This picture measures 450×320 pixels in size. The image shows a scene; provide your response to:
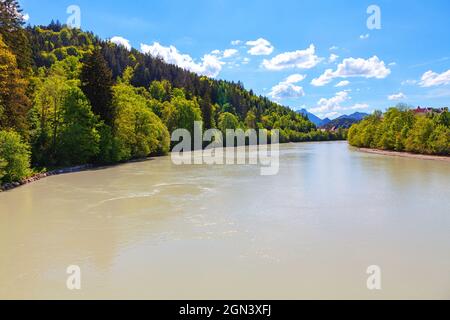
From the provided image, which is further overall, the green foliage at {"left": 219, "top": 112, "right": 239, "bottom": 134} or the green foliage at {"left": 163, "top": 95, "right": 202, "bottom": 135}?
the green foliage at {"left": 219, "top": 112, "right": 239, "bottom": 134}

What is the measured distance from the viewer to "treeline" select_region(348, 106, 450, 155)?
52.8 m

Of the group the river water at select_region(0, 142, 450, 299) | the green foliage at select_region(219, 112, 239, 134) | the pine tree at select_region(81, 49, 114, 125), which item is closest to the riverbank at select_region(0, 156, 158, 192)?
the river water at select_region(0, 142, 450, 299)

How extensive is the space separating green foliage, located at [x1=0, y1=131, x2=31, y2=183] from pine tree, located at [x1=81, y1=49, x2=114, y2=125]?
15306 millimetres

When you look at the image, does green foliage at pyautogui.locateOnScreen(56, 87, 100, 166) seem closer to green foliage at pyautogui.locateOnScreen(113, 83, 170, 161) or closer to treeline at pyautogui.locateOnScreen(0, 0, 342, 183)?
treeline at pyautogui.locateOnScreen(0, 0, 342, 183)

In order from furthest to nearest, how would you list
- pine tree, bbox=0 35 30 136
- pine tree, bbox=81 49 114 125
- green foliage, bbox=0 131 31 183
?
pine tree, bbox=81 49 114 125 → pine tree, bbox=0 35 30 136 → green foliage, bbox=0 131 31 183

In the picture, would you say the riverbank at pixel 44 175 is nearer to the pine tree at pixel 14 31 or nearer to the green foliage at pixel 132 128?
the green foliage at pixel 132 128

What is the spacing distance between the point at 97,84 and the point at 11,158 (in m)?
18.2

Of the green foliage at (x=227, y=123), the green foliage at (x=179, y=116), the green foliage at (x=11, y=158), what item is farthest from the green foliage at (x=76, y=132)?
the green foliage at (x=227, y=123)

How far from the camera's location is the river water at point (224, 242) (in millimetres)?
8664

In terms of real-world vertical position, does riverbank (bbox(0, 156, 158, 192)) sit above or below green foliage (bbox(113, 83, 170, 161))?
below

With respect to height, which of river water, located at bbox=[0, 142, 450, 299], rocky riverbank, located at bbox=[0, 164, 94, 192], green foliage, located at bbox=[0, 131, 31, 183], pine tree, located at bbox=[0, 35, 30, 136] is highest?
pine tree, located at bbox=[0, 35, 30, 136]

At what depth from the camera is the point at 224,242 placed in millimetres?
12070

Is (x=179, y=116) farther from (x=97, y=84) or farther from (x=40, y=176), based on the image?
(x=40, y=176)

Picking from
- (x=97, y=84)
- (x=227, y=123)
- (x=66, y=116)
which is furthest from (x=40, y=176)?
(x=227, y=123)
